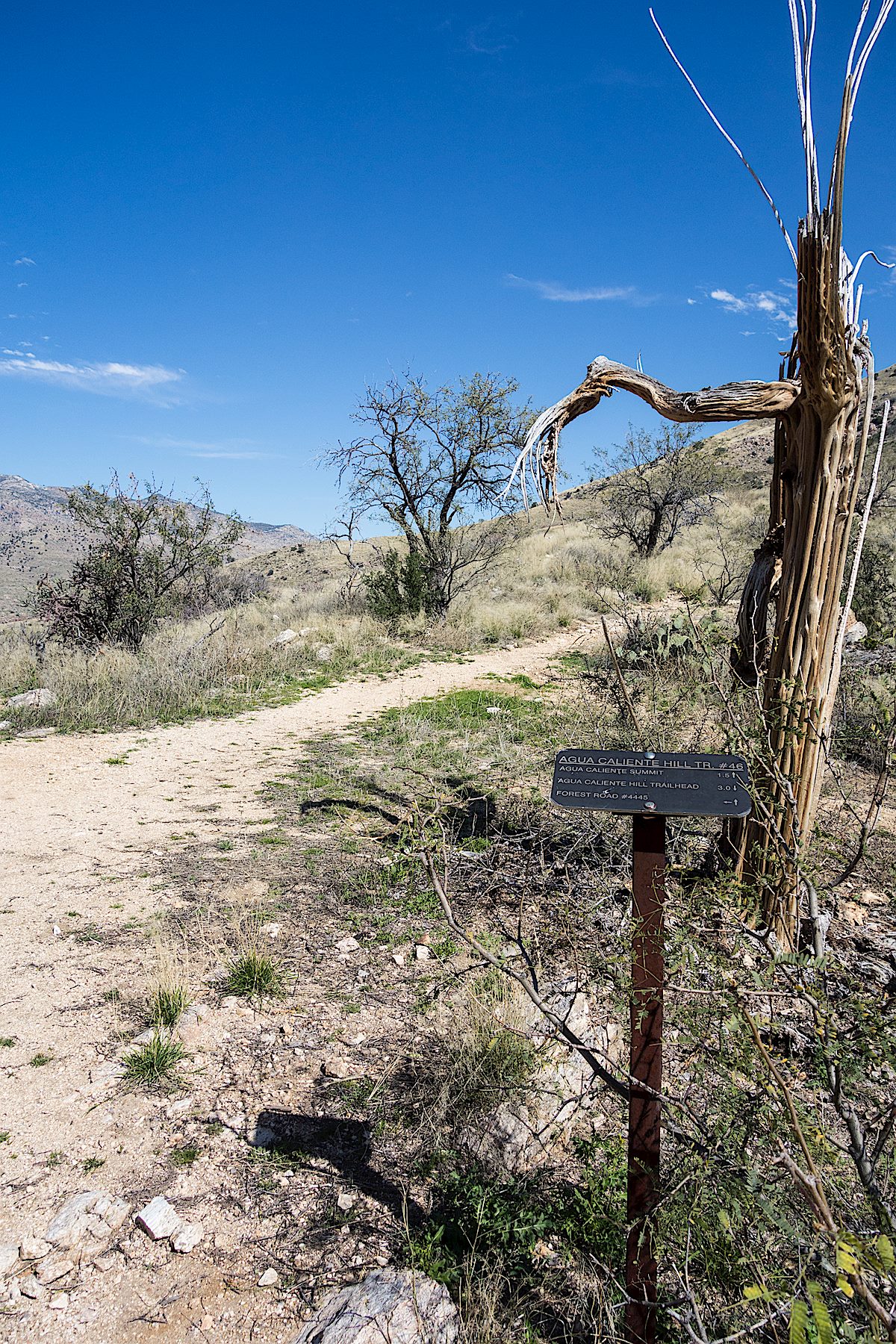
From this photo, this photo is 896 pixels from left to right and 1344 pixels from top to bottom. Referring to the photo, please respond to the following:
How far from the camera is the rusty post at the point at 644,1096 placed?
1.86 m

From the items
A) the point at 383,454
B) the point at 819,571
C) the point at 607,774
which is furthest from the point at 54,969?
the point at 383,454

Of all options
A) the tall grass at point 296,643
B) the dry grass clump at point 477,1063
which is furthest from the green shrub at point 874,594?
the dry grass clump at point 477,1063

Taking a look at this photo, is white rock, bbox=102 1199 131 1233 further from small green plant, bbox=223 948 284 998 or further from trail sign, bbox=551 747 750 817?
trail sign, bbox=551 747 750 817

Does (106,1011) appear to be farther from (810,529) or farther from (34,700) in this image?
(34,700)

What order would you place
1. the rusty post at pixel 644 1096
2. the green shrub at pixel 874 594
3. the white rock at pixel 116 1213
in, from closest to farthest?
1. the rusty post at pixel 644 1096
2. the white rock at pixel 116 1213
3. the green shrub at pixel 874 594

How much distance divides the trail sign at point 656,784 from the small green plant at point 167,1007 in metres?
2.35

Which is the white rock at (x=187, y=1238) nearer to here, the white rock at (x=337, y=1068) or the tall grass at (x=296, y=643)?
the white rock at (x=337, y=1068)

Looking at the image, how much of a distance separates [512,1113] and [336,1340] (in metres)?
0.95

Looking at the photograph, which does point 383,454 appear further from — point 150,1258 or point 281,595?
point 150,1258

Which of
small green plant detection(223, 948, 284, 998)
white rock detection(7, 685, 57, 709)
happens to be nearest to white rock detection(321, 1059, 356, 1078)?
small green plant detection(223, 948, 284, 998)

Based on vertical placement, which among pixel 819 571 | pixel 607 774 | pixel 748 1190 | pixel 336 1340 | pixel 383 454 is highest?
pixel 383 454

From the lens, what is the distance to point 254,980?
12.3 feet

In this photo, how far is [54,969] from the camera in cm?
394

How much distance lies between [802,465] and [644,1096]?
2810 mm
